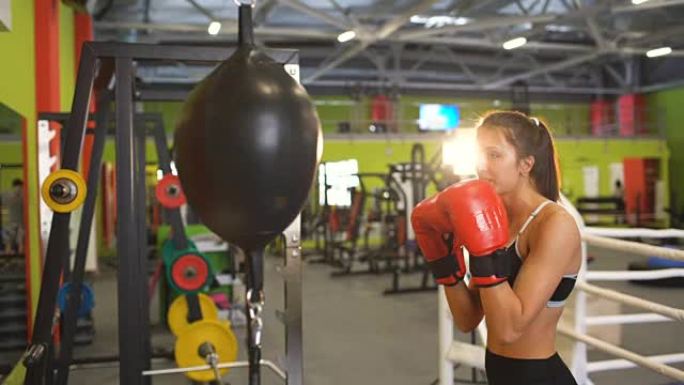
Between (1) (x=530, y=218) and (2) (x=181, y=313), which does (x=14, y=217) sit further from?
(1) (x=530, y=218)

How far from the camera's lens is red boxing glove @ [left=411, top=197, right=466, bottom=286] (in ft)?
5.62

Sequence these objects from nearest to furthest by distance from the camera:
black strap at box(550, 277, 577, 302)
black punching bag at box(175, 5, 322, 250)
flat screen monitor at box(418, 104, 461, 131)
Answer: black punching bag at box(175, 5, 322, 250)
black strap at box(550, 277, 577, 302)
flat screen monitor at box(418, 104, 461, 131)

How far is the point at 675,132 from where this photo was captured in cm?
1533

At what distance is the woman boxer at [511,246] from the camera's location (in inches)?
58.6

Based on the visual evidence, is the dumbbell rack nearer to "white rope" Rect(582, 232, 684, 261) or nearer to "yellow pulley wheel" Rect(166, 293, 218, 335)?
"white rope" Rect(582, 232, 684, 261)

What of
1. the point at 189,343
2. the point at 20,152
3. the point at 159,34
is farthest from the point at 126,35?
the point at 189,343

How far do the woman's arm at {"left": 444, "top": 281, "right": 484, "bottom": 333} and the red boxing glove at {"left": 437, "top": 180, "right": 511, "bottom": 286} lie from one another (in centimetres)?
24

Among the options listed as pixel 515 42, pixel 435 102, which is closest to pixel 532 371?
pixel 515 42

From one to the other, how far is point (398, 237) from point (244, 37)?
7.84 m

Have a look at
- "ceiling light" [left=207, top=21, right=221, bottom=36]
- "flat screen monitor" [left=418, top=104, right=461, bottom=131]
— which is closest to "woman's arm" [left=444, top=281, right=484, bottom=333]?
"ceiling light" [left=207, top=21, right=221, bottom=36]

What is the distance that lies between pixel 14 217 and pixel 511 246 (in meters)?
3.85

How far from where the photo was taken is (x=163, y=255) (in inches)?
205

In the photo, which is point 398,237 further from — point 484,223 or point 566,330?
point 484,223

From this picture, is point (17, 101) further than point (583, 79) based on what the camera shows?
No
